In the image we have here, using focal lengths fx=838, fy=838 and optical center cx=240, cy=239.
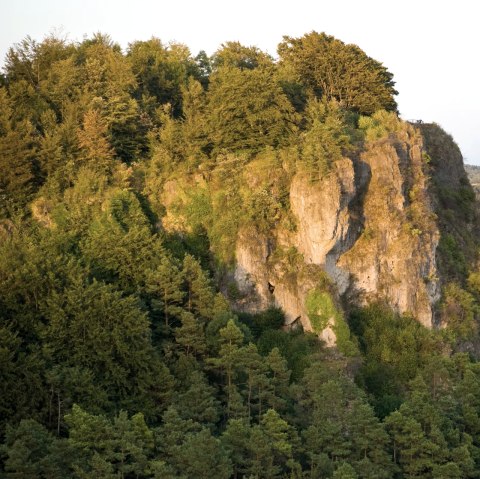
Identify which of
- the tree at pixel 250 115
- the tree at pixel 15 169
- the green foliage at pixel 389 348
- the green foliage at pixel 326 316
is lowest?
the green foliage at pixel 389 348

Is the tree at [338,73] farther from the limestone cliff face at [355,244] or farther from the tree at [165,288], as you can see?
the tree at [165,288]

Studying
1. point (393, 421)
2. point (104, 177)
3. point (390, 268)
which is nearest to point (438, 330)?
point (390, 268)

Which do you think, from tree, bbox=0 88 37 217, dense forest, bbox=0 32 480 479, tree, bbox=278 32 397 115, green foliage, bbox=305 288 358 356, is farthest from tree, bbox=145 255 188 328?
tree, bbox=278 32 397 115

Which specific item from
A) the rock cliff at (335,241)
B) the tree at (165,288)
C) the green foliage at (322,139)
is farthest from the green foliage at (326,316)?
the tree at (165,288)

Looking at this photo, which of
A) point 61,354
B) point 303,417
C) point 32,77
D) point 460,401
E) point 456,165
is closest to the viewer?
point 61,354

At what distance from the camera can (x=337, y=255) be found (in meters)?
35.0

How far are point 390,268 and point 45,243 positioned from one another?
14.9m

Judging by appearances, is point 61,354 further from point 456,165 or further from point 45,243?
point 456,165

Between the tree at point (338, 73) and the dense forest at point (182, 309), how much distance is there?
134cm

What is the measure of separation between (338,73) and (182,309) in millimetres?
21390

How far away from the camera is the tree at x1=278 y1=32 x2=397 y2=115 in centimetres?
4616

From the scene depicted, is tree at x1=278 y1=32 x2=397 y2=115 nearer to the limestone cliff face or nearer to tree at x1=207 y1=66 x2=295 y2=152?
the limestone cliff face

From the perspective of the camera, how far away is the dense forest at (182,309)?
82.5 ft

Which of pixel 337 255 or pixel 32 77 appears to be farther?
pixel 32 77
